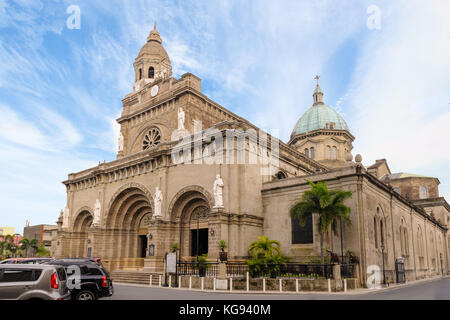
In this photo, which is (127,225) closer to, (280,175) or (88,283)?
(280,175)

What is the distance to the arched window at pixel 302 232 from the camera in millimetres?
28578

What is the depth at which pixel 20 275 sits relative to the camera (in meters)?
10.8

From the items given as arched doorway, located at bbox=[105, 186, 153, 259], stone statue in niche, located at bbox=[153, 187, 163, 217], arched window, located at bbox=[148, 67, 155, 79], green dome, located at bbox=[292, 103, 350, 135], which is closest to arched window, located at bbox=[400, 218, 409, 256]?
green dome, located at bbox=[292, 103, 350, 135]

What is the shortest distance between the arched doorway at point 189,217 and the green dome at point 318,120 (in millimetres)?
27162

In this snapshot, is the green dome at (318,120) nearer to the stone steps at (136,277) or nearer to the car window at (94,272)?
the stone steps at (136,277)

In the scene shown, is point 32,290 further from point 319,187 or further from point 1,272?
point 319,187

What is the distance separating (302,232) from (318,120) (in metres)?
28.7

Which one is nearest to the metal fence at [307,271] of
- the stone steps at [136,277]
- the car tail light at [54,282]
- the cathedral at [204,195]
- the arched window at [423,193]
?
the cathedral at [204,195]

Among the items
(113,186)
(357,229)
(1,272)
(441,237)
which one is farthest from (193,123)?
(441,237)

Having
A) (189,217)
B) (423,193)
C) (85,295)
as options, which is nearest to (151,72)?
(189,217)

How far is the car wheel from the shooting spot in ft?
45.5

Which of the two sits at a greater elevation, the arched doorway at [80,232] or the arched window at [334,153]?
the arched window at [334,153]

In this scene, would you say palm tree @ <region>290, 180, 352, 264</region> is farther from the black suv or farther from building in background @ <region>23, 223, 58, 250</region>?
building in background @ <region>23, 223, 58, 250</region>

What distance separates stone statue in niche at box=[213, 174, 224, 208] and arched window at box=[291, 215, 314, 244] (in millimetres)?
5877
